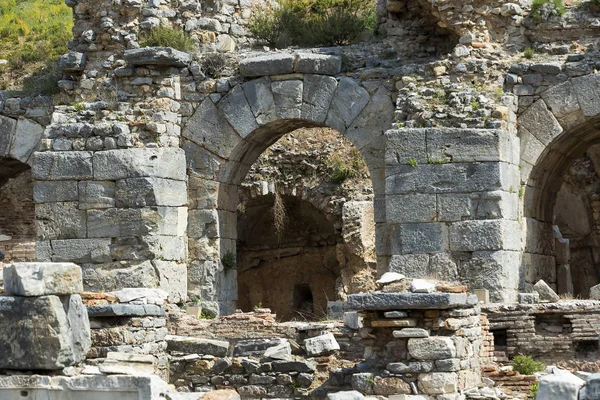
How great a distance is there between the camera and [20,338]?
10781 mm

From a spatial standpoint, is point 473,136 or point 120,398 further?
point 473,136

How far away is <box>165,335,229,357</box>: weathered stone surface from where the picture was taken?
13.6m

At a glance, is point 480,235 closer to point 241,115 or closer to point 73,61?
point 241,115

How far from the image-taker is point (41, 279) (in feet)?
35.3

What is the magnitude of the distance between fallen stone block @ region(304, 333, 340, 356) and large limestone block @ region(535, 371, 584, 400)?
389cm

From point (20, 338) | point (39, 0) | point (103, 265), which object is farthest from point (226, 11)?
point (39, 0)

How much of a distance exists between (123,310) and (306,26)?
20.2ft

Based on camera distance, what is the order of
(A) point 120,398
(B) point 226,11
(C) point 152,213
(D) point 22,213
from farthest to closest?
(D) point 22,213
(B) point 226,11
(C) point 152,213
(A) point 120,398

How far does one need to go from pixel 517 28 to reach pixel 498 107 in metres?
1.32

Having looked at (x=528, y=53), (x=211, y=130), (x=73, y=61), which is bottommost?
(x=211, y=130)

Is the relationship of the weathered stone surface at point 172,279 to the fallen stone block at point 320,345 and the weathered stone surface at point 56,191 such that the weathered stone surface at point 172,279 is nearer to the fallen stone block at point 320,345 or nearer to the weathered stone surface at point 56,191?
the weathered stone surface at point 56,191

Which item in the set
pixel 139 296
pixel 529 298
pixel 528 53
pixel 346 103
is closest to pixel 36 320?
pixel 139 296

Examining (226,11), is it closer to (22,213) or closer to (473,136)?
(473,136)

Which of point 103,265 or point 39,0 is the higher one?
point 39,0
